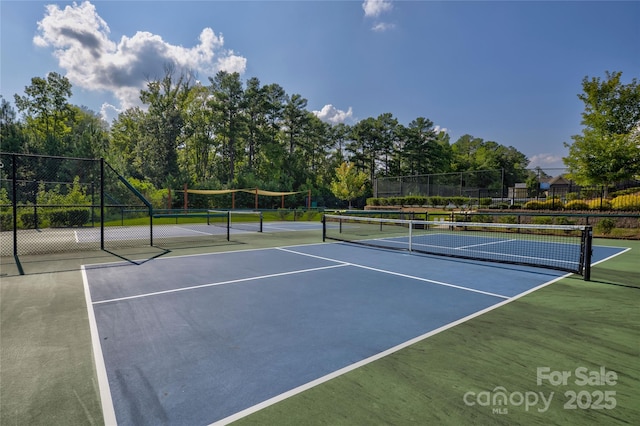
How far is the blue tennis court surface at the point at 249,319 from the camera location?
2578mm

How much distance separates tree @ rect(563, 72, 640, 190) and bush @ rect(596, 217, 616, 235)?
3.94 m

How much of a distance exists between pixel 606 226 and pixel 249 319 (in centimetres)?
1934

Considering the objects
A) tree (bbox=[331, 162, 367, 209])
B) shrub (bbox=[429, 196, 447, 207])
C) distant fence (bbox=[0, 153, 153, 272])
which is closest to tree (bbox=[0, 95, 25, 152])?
distant fence (bbox=[0, 153, 153, 272])

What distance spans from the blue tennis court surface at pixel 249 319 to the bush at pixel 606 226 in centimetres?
1259

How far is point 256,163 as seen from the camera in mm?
50719

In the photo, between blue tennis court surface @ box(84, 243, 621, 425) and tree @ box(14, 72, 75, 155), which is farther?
tree @ box(14, 72, 75, 155)

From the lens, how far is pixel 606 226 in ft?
52.0

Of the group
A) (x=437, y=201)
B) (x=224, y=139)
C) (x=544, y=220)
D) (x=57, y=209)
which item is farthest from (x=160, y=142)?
(x=544, y=220)

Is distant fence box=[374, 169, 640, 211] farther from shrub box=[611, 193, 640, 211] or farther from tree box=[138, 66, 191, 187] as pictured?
tree box=[138, 66, 191, 187]

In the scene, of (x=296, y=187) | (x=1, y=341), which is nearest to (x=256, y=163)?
(x=296, y=187)

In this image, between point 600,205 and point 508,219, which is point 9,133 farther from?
point 600,205

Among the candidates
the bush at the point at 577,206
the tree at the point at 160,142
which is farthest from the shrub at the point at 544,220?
the tree at the point at 160,142

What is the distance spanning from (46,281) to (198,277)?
9.64 ft

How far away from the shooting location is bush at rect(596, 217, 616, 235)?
15750mm
